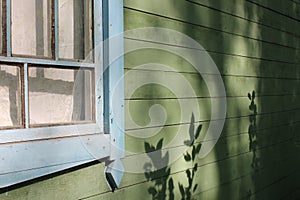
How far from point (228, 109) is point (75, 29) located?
1308mm

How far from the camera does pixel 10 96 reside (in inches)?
48.1

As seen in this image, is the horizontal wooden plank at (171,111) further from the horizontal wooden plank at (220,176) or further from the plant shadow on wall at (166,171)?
the horizontal wooden plank at (220,176)

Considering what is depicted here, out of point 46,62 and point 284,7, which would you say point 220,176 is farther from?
point 284,7

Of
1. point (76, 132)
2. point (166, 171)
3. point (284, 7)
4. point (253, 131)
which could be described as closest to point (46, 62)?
point (76, 132)

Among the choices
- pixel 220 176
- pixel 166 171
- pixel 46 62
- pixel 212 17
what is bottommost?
pixel 220 176

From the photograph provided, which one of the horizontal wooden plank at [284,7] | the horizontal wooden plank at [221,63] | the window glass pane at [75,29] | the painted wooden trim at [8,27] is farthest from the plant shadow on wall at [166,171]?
the horizontal wooden plank at [284,7]

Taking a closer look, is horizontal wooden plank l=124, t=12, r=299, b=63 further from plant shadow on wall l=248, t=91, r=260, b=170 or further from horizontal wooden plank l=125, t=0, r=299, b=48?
plant shadow on wall l=248, t=91, r=260, b=170

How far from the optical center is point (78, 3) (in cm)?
141

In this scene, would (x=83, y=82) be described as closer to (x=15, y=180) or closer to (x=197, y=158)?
(x=15, y=180)

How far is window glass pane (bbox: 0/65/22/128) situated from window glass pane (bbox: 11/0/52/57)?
0.23 ft

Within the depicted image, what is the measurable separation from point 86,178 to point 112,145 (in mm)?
169

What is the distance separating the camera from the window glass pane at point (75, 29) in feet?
4.47

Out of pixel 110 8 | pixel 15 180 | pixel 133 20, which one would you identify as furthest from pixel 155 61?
pixel 15 180

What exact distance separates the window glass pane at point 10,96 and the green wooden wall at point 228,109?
229mm
